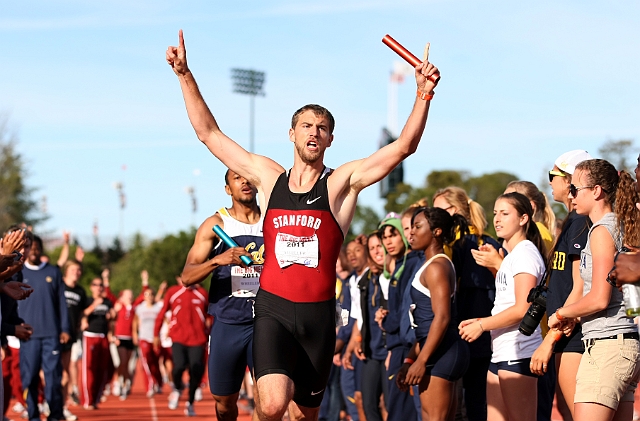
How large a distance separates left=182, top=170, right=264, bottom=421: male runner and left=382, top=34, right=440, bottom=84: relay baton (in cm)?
276

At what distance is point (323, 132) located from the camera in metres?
6.44

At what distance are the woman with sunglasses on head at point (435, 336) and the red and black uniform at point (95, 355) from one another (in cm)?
1121

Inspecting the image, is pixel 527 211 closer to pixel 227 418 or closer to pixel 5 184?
pixel 227 418

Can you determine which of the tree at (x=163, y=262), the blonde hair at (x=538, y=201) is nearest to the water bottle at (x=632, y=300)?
the blonde hair at (x=538, y=201)

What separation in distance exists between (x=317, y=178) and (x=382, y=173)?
0.45 meters

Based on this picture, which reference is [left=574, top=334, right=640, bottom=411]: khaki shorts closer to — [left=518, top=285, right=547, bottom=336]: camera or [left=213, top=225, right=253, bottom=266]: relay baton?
[left=518, top=285, right=547, bottom=336]: camera

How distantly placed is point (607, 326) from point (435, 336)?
204 cm

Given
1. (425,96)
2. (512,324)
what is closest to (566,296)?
(512,324)

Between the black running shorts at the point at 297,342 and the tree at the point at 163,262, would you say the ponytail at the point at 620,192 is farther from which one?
the tree at the point at 163,262

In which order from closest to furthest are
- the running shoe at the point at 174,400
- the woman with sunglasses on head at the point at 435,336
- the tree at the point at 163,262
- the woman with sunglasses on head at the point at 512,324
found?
the woman with sunglasses on head at the point at 512,324, the woman with sunglasses on head at the point at 435,336, the running shoe at the point at 174,400, the tree at the point at 163,262

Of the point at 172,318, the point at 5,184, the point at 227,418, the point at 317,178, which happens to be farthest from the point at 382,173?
the point at 5,184

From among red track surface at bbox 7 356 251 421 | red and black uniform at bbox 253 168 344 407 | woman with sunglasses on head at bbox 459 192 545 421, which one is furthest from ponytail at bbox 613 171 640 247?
red track surface at bbox 7 356 251 421

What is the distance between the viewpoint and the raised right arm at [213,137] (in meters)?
6.49

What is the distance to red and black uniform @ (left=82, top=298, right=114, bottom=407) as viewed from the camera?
1802 cm
